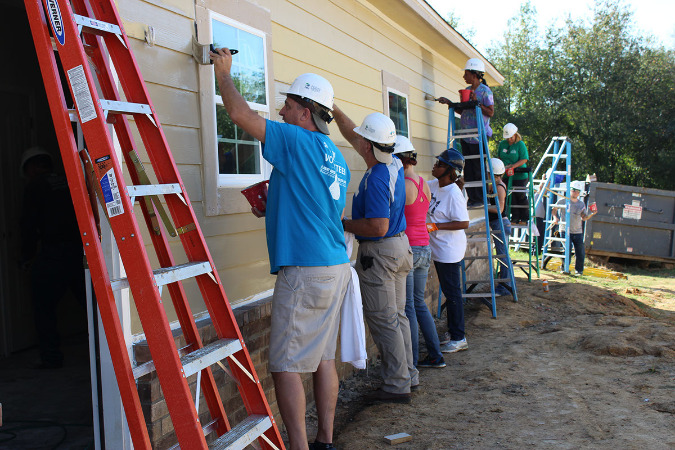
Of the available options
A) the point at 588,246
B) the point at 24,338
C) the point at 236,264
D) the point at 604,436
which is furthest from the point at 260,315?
the point at 588,246

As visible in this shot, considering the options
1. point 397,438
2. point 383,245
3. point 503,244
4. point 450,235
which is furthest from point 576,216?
point 397,438

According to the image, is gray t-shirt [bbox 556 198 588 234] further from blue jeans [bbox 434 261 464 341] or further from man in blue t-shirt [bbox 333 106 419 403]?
man in blue t-shirt [bbox 333 106 419 403]

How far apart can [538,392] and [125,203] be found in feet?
13.3

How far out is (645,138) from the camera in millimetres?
22875

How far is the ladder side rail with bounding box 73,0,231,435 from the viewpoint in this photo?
2570 mm

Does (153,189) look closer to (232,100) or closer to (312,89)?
(232,100)

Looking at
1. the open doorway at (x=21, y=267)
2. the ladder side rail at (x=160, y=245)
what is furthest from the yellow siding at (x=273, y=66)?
the open doorway at (x=21, y=267)

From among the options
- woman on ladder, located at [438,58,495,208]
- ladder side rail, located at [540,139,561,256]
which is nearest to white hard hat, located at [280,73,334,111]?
woman on ladder, located at [438,58,495,208]

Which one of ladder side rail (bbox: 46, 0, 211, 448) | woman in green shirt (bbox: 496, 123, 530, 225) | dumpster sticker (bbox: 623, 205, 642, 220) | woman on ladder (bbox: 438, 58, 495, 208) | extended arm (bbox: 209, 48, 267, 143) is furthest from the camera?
dumpster sticker (bbox: 623, 205, 642, 220)

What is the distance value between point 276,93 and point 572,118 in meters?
23.7

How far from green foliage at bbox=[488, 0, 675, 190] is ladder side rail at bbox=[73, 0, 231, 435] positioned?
23.5 m

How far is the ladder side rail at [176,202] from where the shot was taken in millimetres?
2592

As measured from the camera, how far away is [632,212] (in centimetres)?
1365

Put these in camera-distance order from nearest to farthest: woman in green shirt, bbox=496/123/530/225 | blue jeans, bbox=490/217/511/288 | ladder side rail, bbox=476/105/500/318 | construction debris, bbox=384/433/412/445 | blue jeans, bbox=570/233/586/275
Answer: construction debris, bbox=384/433/412/445 < ladder side rail, bbox=476/105/500/318 < blue jeans, bbox=490/217/511/288 < woman in green shirt, bbox=496/123/530/225 < blue jeans, bbox=570/233/586/275
